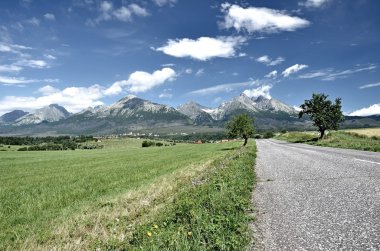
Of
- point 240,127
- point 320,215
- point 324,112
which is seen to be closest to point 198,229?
point 320,215

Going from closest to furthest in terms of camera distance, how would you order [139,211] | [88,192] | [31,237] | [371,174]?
[31,237] → [139,211] → [371,174] → [88,192]

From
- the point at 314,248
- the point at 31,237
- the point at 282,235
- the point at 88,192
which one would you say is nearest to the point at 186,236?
the point at 282,235

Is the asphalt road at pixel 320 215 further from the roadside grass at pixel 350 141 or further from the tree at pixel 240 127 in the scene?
the tree at pixel 240 127

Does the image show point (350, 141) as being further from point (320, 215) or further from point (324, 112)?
point (320, 215)

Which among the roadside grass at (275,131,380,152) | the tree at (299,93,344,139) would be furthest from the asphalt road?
the tree at (299,93,344,139)

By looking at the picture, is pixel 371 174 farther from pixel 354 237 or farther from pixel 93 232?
pixel 93 232

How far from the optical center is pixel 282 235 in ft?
25.3

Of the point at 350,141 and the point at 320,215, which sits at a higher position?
the point at 320,215

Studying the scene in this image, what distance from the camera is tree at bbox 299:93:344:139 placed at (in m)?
83.7

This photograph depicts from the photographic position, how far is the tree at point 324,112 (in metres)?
83.7

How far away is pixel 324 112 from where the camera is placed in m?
85.2

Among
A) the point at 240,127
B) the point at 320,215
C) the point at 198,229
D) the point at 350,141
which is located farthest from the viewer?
the point at 240,127

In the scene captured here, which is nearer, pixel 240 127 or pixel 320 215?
pixel 320 215

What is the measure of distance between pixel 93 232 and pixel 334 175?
41.5ft
